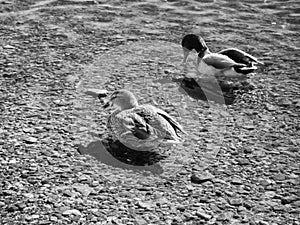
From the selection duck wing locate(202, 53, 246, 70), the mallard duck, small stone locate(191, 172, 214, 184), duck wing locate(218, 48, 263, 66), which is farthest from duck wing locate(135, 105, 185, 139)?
duck wing locate(218, 48, 263, 66)

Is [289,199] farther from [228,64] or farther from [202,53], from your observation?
[202,53]

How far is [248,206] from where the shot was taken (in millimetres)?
4875

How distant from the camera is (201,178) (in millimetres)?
5301

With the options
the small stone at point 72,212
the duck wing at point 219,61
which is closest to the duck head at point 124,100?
the small stone at point 72,212

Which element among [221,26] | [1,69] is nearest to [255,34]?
[221,26]

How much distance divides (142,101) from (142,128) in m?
1.74

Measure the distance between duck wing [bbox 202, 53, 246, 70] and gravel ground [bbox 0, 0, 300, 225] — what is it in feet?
1.53

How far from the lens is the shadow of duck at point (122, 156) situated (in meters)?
5.39

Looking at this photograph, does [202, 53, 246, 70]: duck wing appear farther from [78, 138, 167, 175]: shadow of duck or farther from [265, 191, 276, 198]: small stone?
[265, 191, 276, 198]: small stone

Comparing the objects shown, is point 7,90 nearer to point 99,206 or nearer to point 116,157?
point 116,157

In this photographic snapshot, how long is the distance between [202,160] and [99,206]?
1.42 m

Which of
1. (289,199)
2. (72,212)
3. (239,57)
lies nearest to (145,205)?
(72,212)

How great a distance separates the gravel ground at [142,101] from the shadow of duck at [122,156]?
0.02m

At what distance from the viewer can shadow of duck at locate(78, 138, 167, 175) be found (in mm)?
5395
